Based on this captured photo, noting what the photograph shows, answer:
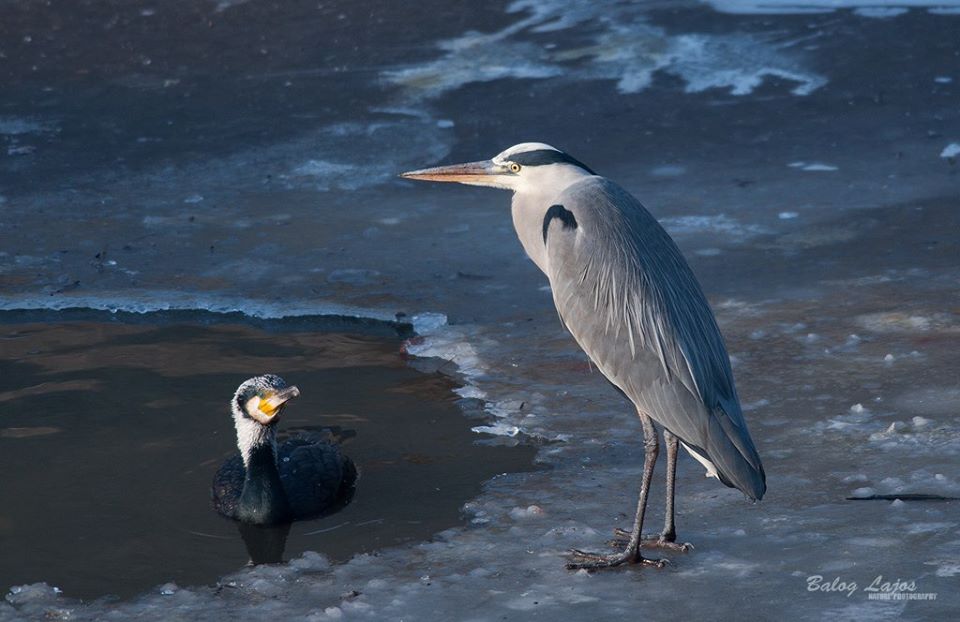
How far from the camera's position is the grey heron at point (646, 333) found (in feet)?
15.6

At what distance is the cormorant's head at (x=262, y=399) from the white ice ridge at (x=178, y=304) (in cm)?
190

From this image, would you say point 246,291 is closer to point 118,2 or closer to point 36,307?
point 36,307

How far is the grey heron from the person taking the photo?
4.76m

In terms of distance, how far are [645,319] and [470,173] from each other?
1378mm

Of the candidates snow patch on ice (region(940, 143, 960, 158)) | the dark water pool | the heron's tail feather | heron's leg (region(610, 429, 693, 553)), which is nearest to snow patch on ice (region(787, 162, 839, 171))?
snow patch on ice (region(940, 143, 960, 158))

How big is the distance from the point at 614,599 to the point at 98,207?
648 centimetres

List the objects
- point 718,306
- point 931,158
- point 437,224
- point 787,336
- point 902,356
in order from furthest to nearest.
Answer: point 931,158 → point 437,224 → point 718,306 → point 787,336 → point 902,356

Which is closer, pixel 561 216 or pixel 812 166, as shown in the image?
pixel 561 216

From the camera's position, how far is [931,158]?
10047 mm

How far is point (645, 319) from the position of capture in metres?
4.95

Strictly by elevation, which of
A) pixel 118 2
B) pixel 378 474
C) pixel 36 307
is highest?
pixel 118 2

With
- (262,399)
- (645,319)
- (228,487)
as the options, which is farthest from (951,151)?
(228,487)

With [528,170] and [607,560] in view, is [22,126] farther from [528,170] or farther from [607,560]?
[607,560]

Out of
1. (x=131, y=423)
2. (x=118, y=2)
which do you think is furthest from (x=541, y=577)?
(x=118, y=2)
